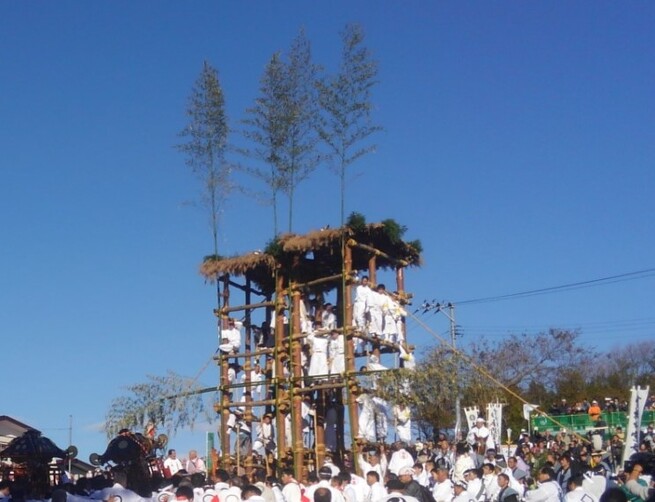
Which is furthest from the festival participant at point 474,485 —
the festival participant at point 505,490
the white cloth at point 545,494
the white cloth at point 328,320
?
the white cloth at point 328,320

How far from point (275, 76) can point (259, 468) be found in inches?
350

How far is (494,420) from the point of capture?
21.0 meters

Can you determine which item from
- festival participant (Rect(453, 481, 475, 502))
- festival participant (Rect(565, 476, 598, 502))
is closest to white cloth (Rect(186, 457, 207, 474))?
festival participant (Rect(453, 481, 475, 502))

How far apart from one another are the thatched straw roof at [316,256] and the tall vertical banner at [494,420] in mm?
3737

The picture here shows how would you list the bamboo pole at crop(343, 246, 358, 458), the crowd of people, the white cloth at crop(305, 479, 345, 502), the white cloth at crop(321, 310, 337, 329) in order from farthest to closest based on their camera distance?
the white cloth at crop(321, 310, 337, 329)
the bamboo pole at crop(343, 246, 358, 458)
the white cloth at crop(305, 479, 345, 502)
the crowd of people

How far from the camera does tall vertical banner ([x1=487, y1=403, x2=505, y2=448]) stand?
20594 millimetres

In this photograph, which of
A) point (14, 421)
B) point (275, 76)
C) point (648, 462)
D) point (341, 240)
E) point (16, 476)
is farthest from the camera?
point (14, 421)

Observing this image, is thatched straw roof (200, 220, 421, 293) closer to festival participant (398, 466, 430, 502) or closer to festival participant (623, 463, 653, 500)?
festival participant (398, 466, 430, 502)

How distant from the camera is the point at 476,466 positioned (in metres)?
19.4

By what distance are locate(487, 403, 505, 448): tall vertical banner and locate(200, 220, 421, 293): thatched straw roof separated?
374cm

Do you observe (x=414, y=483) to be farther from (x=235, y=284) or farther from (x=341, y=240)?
(x=235, y=284)

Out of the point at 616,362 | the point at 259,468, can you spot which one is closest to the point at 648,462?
the point at 259,468

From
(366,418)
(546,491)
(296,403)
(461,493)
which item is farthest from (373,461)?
(546,491)

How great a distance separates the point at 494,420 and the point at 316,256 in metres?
5.43
